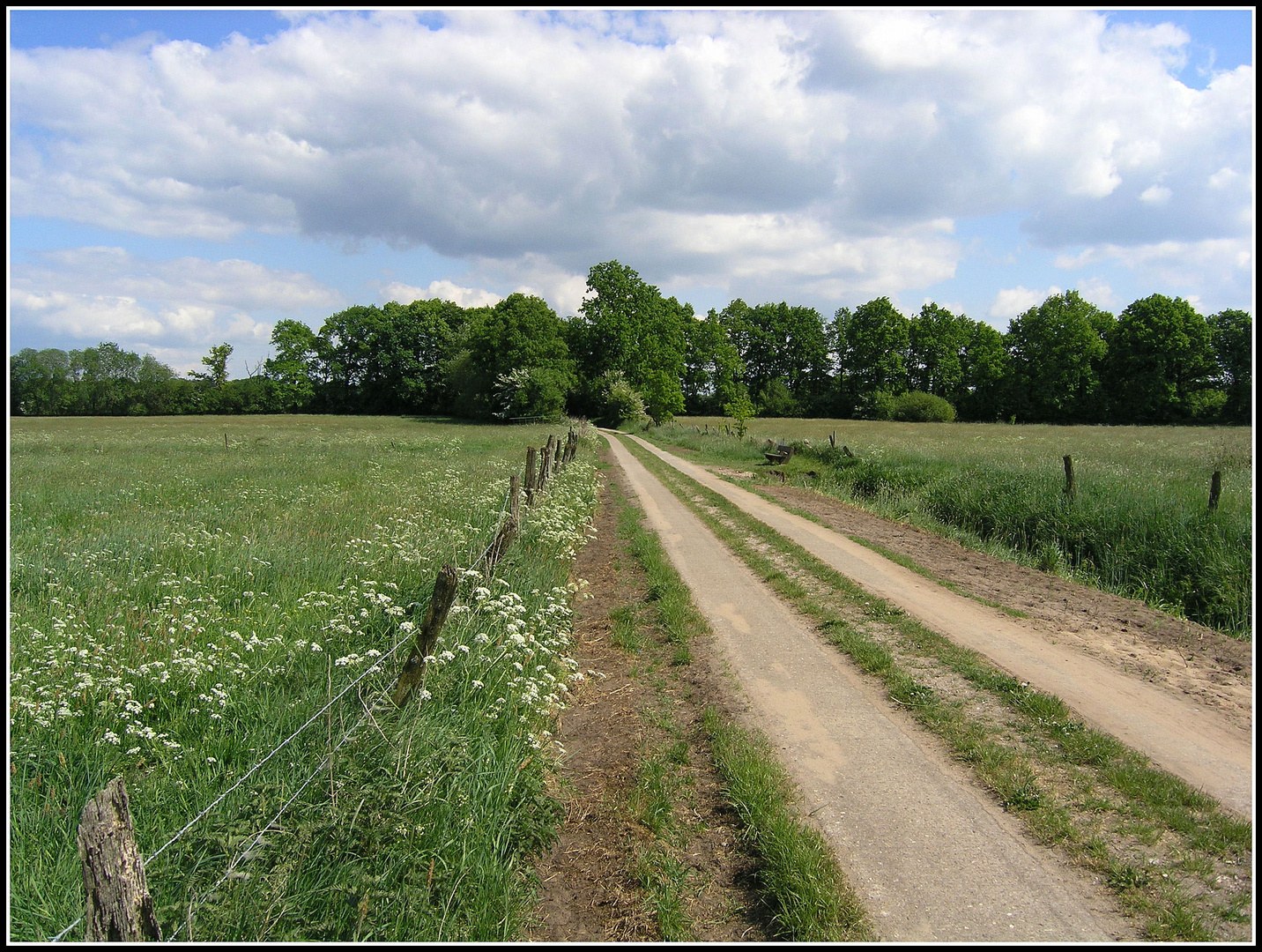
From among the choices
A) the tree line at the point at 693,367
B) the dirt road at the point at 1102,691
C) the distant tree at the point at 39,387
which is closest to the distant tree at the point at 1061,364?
the tree line at the point at 693,367

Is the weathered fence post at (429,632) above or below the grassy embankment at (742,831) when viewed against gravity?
above

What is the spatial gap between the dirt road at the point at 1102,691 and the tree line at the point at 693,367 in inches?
2212

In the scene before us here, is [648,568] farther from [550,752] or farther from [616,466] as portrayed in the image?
[616,466]

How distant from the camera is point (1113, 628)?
843cm

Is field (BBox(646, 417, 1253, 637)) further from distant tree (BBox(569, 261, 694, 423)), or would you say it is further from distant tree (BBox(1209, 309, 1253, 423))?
distant tree (BBox(1209, 309, 1253, 423))

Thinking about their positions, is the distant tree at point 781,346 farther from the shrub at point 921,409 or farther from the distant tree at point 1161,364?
the distant tree at point 1161,364

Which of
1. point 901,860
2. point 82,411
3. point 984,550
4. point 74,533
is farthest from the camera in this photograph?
point 82,411

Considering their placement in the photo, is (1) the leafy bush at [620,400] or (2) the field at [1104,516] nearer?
(2) the field at [1104,516]

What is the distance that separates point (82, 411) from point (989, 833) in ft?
366

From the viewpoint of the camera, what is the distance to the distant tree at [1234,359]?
68.6 meters

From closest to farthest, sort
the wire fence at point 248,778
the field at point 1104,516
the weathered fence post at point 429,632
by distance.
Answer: the wire fence at point 248,778, the weathered fence post at point 429,632, the field at point 1104,516

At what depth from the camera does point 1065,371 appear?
7825 centimetres

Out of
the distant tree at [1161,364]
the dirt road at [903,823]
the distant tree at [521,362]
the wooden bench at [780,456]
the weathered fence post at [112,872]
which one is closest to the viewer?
the weathered fence post at [112,872]

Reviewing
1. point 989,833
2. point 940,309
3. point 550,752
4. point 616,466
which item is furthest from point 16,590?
point 940,309
